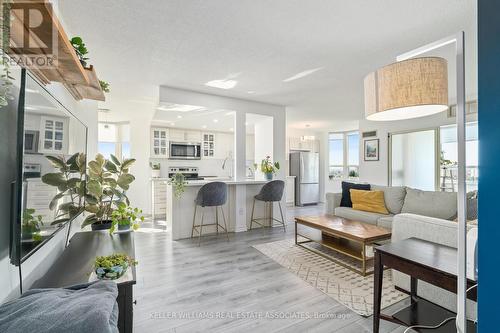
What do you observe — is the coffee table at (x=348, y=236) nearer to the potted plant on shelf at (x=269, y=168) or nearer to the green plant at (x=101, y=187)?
the potted plant on shelf at (x=269, y=168)

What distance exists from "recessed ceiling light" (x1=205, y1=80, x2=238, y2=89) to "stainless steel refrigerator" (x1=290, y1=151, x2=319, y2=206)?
4094mm

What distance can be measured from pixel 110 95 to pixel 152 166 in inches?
83.2

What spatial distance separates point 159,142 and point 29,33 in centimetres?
547

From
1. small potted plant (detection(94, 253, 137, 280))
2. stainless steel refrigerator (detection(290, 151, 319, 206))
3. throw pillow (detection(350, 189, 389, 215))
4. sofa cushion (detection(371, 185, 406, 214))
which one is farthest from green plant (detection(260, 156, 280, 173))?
small potted plant (detection(94, 253, 137, 280))

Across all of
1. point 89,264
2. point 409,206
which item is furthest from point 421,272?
point 409,206

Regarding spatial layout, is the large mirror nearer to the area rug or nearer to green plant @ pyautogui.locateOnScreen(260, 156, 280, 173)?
the area rug

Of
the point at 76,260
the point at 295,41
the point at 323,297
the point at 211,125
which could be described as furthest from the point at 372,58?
the point at 211,125

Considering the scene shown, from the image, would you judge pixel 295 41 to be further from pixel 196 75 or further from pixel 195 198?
pixel 195 198

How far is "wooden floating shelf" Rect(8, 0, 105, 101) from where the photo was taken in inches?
34.7

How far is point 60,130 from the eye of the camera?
1439 mm

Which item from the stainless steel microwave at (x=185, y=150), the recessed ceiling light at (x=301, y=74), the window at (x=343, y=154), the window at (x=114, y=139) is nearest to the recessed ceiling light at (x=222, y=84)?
the recessed ceiling light at (x=301, y=74)

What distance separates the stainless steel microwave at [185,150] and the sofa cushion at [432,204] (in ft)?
16.4

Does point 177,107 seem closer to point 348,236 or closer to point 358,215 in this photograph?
point 348,236

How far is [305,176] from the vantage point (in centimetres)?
747
